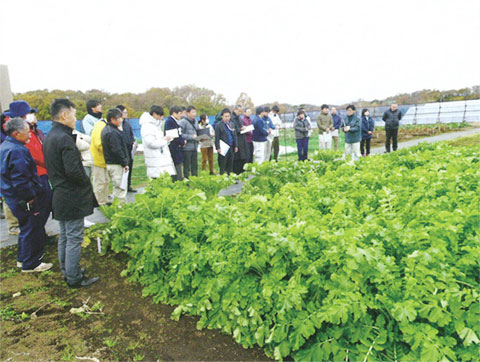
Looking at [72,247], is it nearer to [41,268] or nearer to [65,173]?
[65,173]

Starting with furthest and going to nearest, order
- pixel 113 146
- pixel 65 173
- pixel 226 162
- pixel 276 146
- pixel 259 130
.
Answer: pixel 276 146
pixel 259 130
pixel 226 162
pixel 113 146
pixel 65 173

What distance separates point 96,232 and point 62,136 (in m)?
2.04

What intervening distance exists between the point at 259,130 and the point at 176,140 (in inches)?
123

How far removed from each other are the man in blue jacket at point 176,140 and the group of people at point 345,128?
4.52m

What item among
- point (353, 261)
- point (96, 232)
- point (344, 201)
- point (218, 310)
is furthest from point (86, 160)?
point (353, 261)

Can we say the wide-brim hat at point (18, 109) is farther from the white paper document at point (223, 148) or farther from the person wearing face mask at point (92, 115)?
the white paper document at point (223, 148)

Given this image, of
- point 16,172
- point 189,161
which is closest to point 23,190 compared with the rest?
point 16,172

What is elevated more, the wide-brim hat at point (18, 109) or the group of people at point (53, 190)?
the wide-brim hat at point (18, 109)

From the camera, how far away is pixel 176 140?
7.91 meters

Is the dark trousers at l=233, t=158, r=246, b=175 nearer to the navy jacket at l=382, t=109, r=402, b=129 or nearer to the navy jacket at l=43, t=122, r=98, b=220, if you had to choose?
the navy jacket at l=43, t=122, r=98, b=220

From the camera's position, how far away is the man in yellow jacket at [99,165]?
6.12m

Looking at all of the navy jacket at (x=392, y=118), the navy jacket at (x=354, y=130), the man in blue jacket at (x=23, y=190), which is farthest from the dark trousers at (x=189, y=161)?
the navy jacket at (x=392, y=118)

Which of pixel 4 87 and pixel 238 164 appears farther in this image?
pixel 238 164

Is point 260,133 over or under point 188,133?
under
